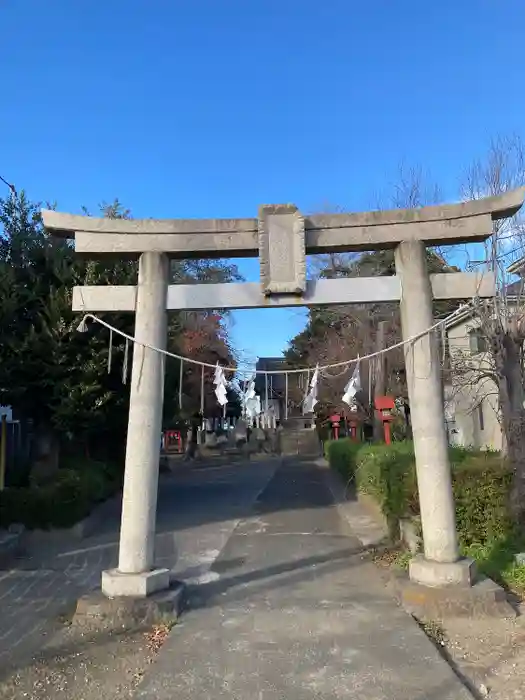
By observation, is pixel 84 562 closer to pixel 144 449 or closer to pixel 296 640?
pixel 144 449

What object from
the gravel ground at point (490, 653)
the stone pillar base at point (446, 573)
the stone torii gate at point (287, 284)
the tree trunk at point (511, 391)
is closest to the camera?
the gravel ground at point (490, 653)

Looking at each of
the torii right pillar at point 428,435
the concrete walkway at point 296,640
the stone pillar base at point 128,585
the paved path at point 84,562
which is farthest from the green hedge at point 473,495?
the stone pillar base at point 128,585

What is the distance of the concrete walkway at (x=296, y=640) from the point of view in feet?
15.2

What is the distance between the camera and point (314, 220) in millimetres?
7312

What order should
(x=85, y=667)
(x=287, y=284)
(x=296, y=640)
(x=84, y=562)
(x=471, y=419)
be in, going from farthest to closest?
1. (x=471, y=419)
2. (x=84, y=562)
3. (x=287, y=284)
4. (x=296, y=640)
5. (x=85, y=667)

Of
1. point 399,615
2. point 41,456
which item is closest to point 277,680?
point 399,615

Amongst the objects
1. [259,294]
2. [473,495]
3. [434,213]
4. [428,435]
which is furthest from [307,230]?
[473,495]

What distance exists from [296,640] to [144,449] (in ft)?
8.36

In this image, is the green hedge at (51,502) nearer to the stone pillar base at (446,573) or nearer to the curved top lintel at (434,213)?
the stone pillar base at (446,573)

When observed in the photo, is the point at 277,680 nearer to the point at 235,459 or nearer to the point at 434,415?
the point at 434,415

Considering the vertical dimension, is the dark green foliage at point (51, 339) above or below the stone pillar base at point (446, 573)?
above

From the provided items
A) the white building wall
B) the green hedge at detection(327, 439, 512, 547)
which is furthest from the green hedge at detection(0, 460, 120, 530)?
the white building wall

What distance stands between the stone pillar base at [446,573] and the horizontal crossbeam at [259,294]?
299 centimetres

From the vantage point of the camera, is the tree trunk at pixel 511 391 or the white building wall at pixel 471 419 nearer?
the tree trunk at pixel 511 391
